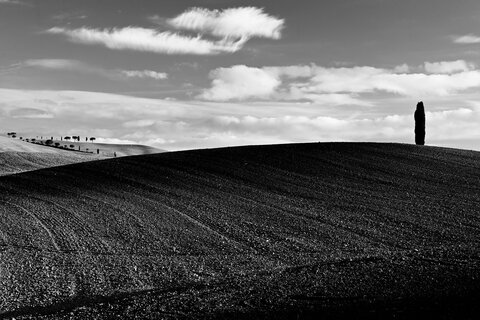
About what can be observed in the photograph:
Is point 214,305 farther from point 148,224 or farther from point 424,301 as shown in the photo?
point 148,224

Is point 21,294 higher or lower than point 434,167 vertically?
lower

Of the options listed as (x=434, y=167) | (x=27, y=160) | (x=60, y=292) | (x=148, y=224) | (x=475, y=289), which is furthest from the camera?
(x=27, y=160)

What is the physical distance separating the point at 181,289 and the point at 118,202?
11886mm

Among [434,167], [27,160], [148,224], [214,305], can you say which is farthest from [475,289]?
[27,160]

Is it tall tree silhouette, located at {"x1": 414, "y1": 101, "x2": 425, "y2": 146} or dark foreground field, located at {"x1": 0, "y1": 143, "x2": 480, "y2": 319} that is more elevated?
tall tree silhouette, located at {"x1": 414, "y1": 101, "x2": 425, "y2": 146}

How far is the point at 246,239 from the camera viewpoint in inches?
656

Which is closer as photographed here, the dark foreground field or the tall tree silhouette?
the dark foreground field

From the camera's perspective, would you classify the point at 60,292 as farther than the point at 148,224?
No

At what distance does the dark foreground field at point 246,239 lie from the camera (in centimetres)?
1064

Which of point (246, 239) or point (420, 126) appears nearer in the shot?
point (246, 239)

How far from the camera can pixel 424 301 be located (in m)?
10.3

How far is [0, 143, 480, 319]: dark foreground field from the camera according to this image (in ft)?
34.9

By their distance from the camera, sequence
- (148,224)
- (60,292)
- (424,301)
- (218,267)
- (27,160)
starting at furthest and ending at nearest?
(27,160) < (148,224) < (218,267) < (60,292) < (424,301)

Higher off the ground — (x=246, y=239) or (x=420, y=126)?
(x=420, y=126)
